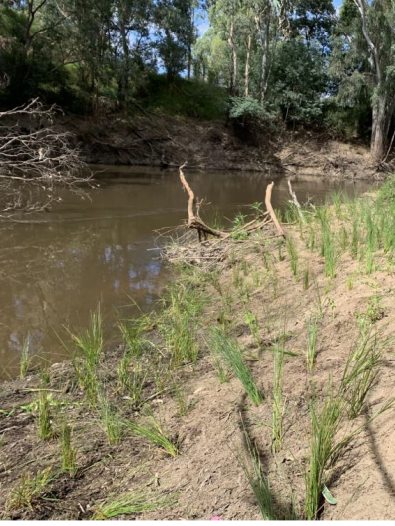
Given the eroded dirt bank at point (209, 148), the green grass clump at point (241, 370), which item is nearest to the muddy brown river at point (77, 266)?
the green grass clump at point (241, 370)

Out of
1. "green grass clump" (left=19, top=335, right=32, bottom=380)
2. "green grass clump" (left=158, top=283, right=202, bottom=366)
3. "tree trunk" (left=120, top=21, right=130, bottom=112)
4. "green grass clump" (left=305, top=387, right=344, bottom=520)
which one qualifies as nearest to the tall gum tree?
"tree trunk" (left=120, top=21, right=130, bottom=112)

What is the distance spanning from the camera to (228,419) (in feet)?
7.67

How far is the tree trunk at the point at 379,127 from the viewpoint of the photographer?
24.0 meters

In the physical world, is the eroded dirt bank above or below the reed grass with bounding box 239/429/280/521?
above

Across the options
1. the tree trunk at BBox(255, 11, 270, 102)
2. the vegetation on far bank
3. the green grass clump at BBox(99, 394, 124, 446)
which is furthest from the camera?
the tree trunk at BBox(255, 11, 270, 102)

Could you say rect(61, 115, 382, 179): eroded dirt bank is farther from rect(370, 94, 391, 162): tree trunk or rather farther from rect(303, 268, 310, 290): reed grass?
rect(303, 268, 310, 290): reed grass

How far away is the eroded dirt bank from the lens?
21250 millimetres

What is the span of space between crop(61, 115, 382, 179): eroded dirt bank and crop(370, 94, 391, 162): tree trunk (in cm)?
78

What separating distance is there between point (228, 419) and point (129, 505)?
0.72 m

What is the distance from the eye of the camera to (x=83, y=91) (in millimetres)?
22016

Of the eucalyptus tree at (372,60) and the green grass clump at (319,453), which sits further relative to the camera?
the eucalyptus tree at (372,60)

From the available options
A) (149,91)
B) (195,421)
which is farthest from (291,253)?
(149,91)

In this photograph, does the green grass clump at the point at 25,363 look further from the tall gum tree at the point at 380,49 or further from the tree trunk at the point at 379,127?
the tree trunk at the point at 379,127

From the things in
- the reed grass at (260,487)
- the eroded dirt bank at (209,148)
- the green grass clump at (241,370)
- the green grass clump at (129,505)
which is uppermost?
the eroded dirt bank at (209,148)
